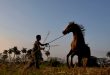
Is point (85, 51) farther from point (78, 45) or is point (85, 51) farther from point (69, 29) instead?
point (69, 29)

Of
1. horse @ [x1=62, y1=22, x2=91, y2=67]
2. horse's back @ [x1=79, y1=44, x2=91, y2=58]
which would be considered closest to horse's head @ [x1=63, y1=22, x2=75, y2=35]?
horse @ [x1=62, y1=22, x2=91, y2=67]

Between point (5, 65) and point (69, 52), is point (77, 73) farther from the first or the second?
point (69, 52)

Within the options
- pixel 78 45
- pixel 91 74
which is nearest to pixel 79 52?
pixel 78 45

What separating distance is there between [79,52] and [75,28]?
1.28 m

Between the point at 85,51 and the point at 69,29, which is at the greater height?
the point at 69,29

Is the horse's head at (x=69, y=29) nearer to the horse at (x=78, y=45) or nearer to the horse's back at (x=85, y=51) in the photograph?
the horse at (x=78, y=45)

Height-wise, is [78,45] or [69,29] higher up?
[69,29]

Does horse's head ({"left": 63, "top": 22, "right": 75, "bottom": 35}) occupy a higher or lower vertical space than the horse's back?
higher

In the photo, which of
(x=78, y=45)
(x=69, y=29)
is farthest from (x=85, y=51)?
(x=69, y=29)

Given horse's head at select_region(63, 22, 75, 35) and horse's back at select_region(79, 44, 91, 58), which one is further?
horse's head at select_region(63, 22, 75, 35)

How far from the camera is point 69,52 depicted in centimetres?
1628

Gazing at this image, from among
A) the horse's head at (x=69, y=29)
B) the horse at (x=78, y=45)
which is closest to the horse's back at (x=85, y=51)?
the horse at (x=78, y=45)

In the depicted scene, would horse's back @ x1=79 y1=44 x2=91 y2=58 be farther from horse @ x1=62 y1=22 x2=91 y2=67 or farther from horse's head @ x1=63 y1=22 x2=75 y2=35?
horse's head @ x1=63 y1=22 x2=75 y2=35

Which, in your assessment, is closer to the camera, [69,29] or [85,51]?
[85,51]
